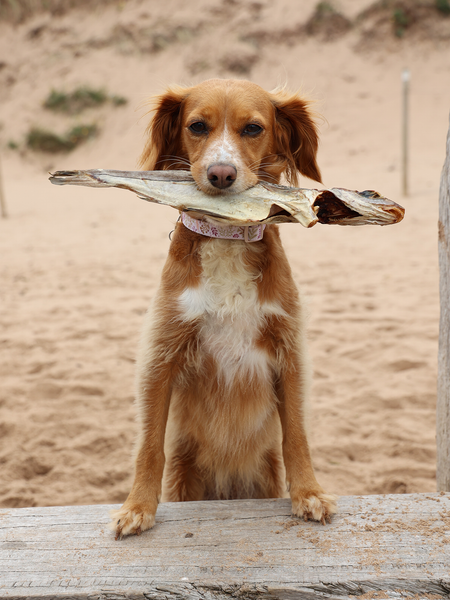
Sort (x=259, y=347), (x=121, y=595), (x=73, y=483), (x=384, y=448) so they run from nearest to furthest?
(x=121, y=595)
(x=259, y=347)
(x=73, y=483)
(x=384, y=448)

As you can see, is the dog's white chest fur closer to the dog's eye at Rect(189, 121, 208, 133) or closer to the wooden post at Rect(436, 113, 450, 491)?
the dog's eye at Rect(189, 121, 208, 133)

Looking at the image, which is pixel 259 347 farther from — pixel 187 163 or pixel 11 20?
pixel 11 20

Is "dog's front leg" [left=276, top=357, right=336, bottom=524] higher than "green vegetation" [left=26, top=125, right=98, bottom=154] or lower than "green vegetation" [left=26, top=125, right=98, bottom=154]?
A: lower

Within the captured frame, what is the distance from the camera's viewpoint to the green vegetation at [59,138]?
70.6 feet

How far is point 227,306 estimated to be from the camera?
7.18 ft

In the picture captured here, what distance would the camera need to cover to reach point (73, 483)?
318 centimetres

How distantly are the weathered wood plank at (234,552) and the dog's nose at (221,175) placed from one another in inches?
48.9

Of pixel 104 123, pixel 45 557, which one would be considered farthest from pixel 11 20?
pixel 45 557

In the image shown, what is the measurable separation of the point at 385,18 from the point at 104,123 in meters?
11.6

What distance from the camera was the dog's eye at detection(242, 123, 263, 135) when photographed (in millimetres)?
2322

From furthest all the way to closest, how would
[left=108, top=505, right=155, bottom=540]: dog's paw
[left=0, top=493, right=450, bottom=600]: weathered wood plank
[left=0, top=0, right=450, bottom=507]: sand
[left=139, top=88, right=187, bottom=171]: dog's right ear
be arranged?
[left=0, top=0, right=450, bottom=507]: sand → [left=139, top=88, right=187, bottom=171]: dog's right ear → [left=108, top=505, right=155, bottom=540]: dog's paw → [left=0, top=493, right=450, bottom=600]: weathered wood plank

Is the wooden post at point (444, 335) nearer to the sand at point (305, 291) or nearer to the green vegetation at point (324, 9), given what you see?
the sand at point (305, 291)

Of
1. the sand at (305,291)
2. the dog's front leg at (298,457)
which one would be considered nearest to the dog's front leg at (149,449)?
the dog's front leg at (298,457)


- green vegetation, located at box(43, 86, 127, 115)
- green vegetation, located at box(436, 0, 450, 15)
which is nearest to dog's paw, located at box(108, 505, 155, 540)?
green vegetation, located at box(43, 86, 127, 115)
